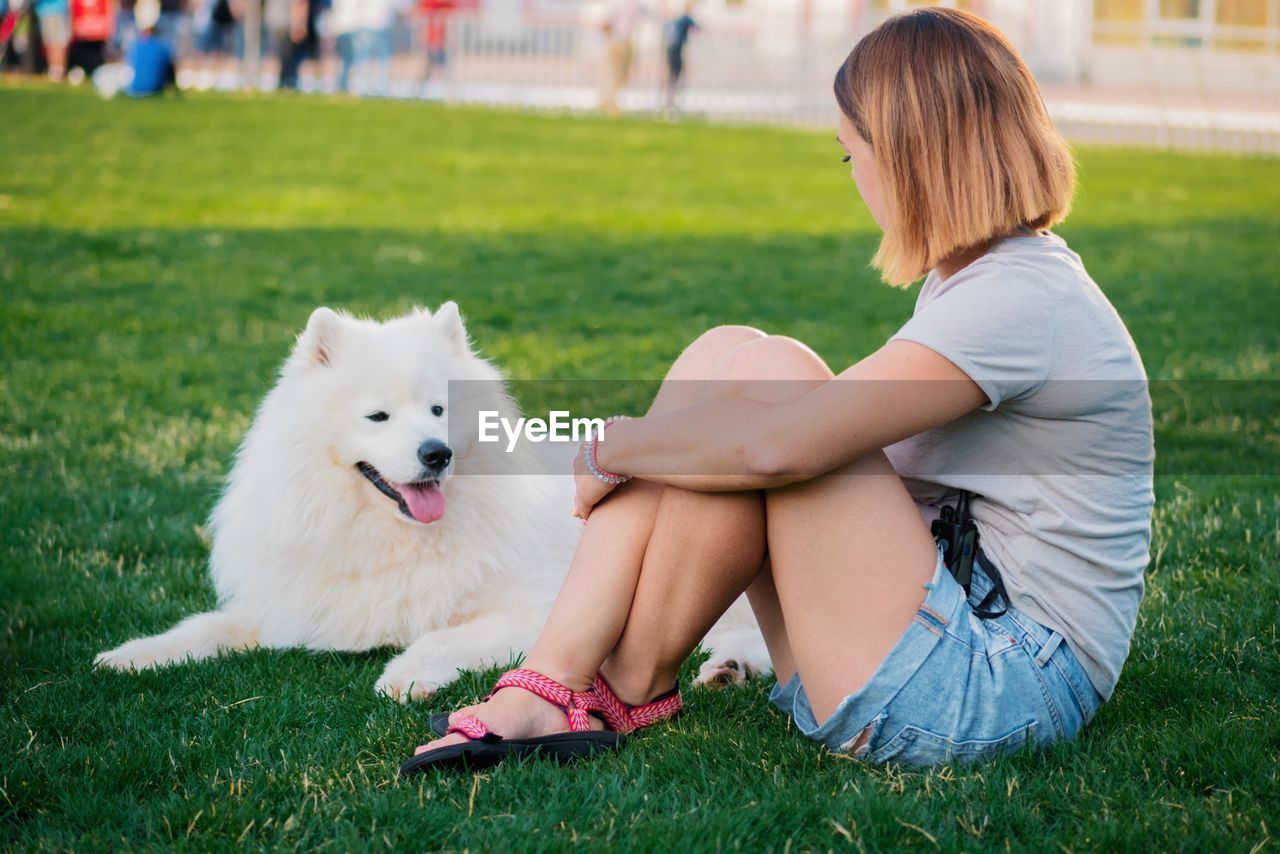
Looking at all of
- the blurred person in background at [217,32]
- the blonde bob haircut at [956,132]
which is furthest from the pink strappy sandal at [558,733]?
the blurred person in background at [217,32]

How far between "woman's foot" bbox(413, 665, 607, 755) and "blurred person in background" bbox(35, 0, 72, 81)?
2189cm

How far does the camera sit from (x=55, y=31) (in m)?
21.9

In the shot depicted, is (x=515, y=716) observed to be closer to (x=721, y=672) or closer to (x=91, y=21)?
(x=721, y=672)

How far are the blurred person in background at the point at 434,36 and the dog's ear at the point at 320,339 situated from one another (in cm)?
2161

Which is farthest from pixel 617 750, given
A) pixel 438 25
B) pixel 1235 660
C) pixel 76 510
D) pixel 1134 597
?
pixel 438 25

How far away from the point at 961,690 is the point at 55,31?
23163 mm

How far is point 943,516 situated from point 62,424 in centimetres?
460

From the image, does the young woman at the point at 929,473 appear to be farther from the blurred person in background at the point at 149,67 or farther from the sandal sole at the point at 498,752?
the blurred person in background at the point at 149,67

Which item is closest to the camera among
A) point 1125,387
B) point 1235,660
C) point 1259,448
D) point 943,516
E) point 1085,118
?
point 1125,387

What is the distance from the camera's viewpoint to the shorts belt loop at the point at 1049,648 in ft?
8.57

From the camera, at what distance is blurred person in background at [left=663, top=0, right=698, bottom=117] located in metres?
21.8

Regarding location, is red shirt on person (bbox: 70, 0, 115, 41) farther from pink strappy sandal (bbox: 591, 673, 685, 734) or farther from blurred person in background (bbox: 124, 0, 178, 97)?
pink strappy sandal (bbox: 591, 673, 685, 734)

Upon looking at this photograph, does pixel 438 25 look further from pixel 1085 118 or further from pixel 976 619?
pixel 976 619

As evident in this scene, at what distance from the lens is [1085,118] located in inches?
856
